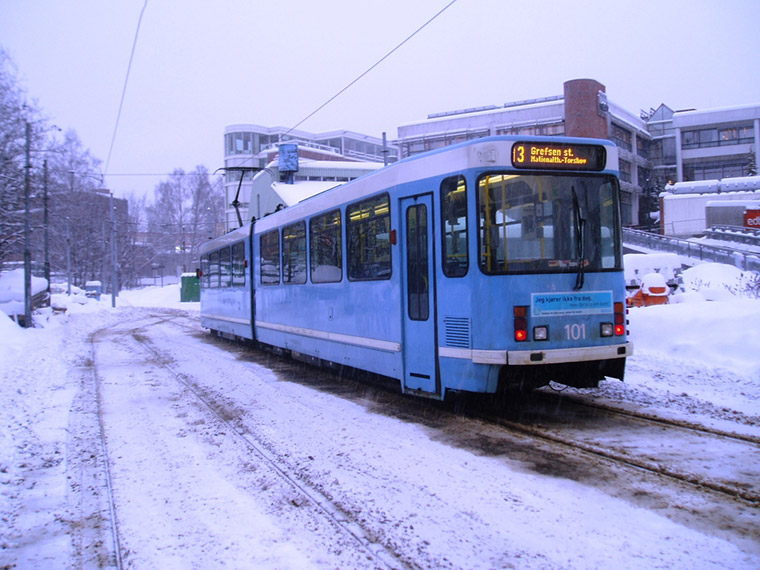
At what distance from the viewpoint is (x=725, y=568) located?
3.45 m

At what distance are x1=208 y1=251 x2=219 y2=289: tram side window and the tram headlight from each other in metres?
13.9

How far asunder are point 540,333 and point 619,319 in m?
1.13

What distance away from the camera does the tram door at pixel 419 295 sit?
290 inches

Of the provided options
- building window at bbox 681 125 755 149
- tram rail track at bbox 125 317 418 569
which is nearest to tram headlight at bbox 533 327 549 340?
tram rail track at bbox 125 317 418 569

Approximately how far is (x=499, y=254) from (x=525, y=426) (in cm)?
191

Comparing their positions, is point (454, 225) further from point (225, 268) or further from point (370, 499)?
point (225, 268)

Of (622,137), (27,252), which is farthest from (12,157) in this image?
(622,137)

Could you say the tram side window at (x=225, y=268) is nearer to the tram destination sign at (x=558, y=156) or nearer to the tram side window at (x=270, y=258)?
the tram side window at (x=270, y=258)

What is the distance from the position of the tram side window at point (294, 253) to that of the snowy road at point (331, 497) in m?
3.60

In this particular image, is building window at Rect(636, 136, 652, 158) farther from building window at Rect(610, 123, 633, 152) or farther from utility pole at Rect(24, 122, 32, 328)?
utility pole at Rect(24, 122, 32, 328)

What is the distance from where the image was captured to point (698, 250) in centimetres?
3266

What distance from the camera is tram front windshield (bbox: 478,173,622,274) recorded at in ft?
21.9

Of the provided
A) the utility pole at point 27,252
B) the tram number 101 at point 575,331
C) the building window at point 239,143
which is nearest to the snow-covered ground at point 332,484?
the tram number 101 at point 575,331

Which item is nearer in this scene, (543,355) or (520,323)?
(543,355)
